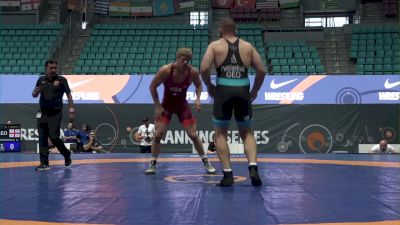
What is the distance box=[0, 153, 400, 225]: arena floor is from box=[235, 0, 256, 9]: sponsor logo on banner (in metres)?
15.7

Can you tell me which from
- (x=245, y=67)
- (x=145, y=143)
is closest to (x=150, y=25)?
(x=145, y=143)

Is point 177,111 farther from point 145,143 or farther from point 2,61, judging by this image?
point 2,61

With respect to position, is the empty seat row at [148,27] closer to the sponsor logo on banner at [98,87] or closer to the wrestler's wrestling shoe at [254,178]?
the sponsor logo on banner at [98,87]

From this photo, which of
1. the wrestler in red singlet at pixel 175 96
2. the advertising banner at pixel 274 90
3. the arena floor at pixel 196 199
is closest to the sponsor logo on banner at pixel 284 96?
the advertising banner at pixel 274 90

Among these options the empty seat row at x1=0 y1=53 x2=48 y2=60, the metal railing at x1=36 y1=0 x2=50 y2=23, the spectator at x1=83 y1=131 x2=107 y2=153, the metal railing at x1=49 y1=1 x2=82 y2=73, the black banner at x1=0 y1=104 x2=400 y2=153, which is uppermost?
the metal railing at x1=36 y1=0 x2=50 y2=23

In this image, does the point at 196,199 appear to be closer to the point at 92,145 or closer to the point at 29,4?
the point at 92,145

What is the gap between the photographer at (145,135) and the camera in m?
10.4

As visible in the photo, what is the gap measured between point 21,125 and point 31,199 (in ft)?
29.3

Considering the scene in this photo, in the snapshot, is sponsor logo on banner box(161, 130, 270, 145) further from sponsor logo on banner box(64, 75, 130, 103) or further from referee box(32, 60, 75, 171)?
referee box(32, 60, 75, 171)

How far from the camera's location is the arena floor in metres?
2.33

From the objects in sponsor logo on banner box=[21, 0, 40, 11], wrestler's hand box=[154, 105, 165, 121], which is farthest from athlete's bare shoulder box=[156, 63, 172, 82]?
sponsor logo on banner box=[21, 0, 40, 11]

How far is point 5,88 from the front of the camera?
12008 millimetres

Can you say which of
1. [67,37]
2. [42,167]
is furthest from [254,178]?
[67,37]

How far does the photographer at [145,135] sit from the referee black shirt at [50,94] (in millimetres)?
4994
